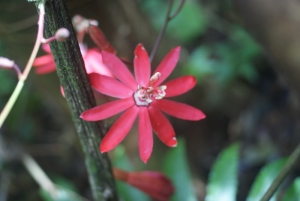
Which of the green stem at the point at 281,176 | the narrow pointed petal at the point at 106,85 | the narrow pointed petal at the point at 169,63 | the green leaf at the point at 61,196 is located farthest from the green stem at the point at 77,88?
the green leaf at the point at 61,196

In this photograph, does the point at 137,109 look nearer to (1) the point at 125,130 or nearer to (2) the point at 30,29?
(1) the point at 125,130

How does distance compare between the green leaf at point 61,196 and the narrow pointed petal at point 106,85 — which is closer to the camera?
the narrow pointed petal at point 106,85

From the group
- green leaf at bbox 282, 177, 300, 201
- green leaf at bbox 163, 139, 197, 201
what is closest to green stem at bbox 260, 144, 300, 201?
green leaf at bbox 282, 177, 300, 201

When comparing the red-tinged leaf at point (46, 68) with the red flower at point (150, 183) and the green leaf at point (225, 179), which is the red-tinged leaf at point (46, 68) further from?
the green leaf at point (225, 179)

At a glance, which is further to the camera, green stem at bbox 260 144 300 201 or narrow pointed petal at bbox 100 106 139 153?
green stem at bbox 260 144 300 201

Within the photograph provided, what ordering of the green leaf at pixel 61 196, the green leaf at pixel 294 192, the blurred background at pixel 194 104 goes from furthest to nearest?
the blurred background at pixel 194 104, the green leaf at pixel 61 196, the green leaf at pixel 294 192

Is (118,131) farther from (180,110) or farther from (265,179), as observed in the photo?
(265,179)

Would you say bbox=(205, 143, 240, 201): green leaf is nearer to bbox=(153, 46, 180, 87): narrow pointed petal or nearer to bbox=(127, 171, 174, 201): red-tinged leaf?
bbox=(127, 171, 174, 201): red-tinged leaf
